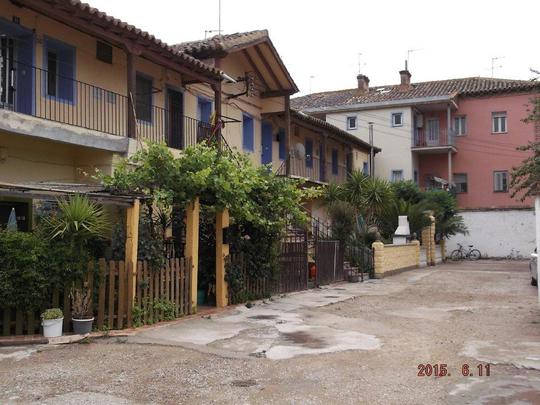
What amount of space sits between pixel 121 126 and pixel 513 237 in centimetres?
2757

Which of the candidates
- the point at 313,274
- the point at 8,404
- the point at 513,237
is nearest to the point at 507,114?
the point at 513,237

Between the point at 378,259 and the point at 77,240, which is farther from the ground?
the point at 77,240

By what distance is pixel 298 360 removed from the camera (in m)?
7.60

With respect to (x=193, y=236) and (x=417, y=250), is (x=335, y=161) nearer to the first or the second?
(x=417, y=250)

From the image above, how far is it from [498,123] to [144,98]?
2866 cm

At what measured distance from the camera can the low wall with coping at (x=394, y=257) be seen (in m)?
21.5

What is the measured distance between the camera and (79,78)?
44.4ft

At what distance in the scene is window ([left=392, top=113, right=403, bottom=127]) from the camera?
37.8 meters

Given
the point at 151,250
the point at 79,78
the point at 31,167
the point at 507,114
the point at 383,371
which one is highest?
the point at 507,114

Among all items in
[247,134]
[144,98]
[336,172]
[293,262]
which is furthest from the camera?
[336,172]

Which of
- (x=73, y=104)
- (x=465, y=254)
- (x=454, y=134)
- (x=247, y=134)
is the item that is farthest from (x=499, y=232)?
(x=73, y=104)

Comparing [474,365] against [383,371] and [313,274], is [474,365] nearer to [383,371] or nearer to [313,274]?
[383,371]

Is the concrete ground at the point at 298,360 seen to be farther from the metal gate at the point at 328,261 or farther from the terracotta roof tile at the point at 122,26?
the terracotta roof tile at the point at 122,26

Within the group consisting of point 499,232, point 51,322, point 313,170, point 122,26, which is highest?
point 122,26
